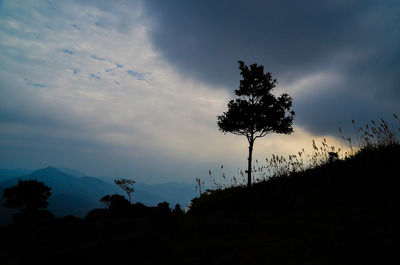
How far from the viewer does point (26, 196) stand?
1041 cm

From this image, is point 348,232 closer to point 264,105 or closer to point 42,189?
point 264,105

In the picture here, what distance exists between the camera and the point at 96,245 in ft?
13.1

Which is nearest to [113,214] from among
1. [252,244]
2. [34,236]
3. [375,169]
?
[34,236]

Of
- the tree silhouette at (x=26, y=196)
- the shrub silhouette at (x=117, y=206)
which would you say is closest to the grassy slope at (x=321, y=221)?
the shrub silhouette at (x=117, y=206)

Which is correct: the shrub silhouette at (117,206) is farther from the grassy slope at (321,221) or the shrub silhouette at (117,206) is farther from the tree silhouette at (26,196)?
the tree silhouette at (26,196)

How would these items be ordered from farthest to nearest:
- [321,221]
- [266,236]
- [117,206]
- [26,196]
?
1. [26,196]
2. [117,206]
3. [321,221]
4. [266,236]

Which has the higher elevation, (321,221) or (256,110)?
(256,110)

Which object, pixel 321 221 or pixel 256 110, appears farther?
pixel 256 110

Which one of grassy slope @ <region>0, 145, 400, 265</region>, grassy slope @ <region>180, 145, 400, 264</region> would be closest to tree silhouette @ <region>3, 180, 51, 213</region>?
grassy slope @ <region>0, 145, 400, 265</region>

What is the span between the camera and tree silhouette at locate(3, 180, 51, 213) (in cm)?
1025

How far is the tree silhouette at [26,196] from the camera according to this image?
10.2 meters

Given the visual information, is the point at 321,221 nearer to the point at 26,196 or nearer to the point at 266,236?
the point at 266,236

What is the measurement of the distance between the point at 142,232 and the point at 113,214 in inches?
100.0

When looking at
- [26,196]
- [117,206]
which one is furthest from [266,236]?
[26,196]
